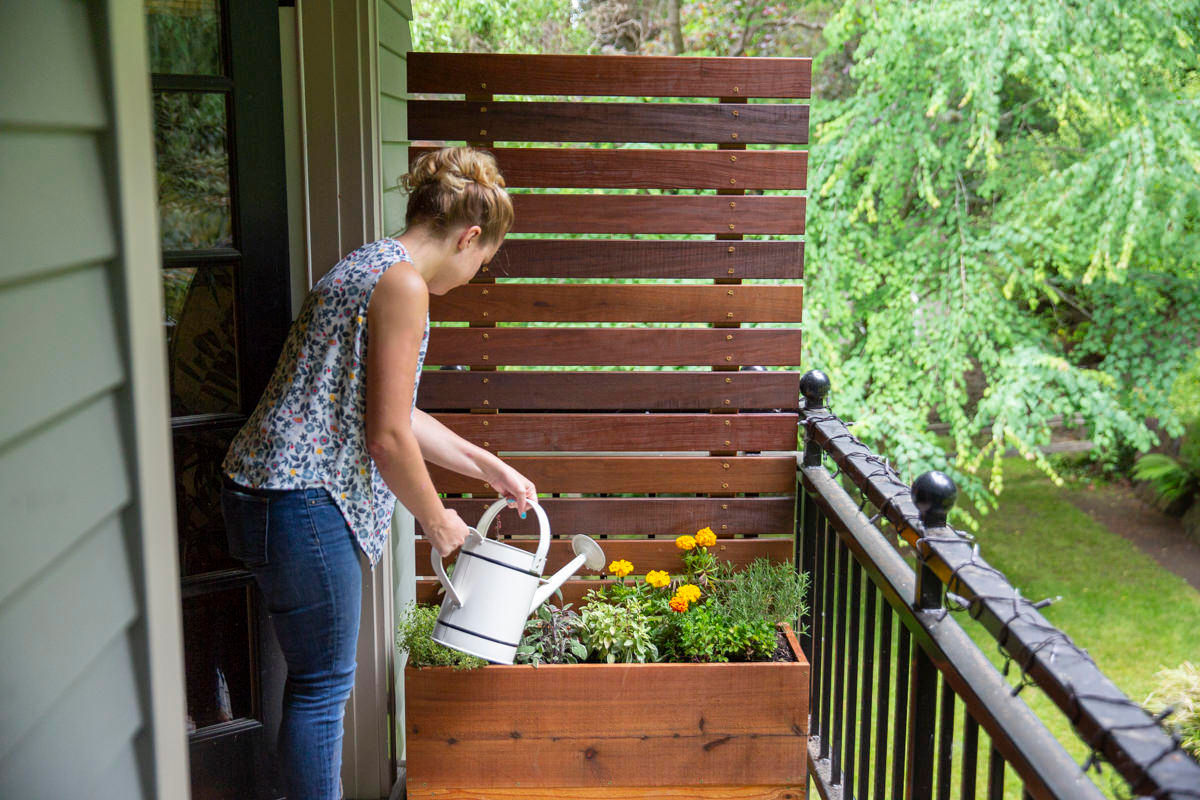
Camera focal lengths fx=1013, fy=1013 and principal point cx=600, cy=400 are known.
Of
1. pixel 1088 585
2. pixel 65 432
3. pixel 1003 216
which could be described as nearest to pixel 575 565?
pixel 65 432

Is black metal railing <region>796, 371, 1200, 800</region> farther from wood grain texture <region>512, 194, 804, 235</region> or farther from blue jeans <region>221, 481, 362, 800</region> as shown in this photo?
blue jeans <region>221, 481, 362, 800</region>

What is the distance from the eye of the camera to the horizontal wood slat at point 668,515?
270cm

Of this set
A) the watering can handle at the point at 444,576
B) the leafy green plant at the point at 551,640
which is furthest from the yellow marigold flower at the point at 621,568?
the watering can handle at the point at 444,576

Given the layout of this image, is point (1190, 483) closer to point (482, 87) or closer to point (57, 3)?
point (482, 87)

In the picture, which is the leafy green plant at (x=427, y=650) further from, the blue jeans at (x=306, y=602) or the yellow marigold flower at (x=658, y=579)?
the yellow marigold flower at (x=658, y=579)

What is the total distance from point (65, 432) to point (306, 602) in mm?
1036

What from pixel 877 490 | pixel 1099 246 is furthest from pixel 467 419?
pixel 1099 246

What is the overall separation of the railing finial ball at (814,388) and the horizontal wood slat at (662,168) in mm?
487

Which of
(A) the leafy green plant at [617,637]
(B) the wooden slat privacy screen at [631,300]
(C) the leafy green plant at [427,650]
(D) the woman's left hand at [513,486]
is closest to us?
(D) the woman's left hand at [513,486]

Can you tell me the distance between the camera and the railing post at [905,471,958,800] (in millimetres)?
1597

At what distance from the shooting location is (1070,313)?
22.0ft

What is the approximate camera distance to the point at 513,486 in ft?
6.90

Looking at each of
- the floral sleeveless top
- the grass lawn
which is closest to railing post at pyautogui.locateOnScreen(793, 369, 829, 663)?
the floral sleeveless top

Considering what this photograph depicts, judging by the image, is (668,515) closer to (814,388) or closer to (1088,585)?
(814,388)
